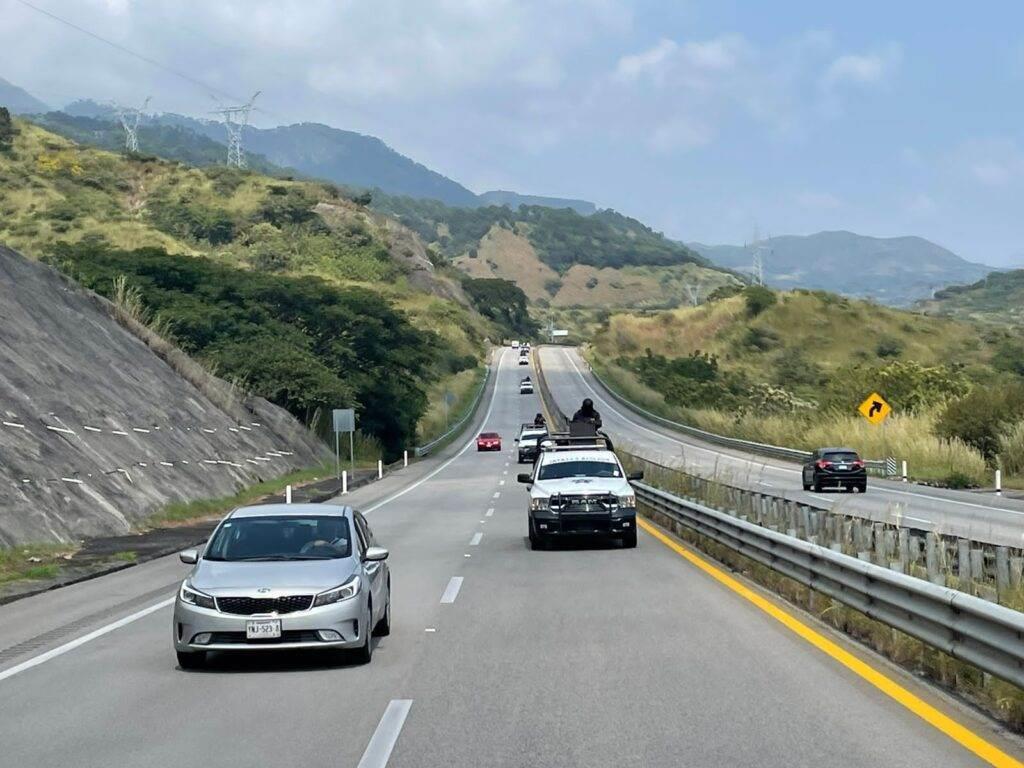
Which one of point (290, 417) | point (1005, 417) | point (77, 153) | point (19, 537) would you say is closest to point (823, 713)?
point (19, 537)

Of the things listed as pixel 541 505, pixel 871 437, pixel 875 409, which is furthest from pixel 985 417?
pixel 541 505

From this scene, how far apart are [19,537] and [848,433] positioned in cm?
4508

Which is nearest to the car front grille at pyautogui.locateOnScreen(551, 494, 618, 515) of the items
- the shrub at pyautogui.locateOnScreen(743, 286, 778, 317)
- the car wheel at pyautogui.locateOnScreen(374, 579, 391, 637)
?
the car wheel at pyautogui.locateOnScreen(374, 579, 391, 637)

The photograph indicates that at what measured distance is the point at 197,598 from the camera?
34.5 feet

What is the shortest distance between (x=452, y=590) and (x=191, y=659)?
5.70 metres

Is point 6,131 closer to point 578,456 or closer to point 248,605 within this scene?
point 578,456

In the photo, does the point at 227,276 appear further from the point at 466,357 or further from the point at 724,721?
the point at 466,357

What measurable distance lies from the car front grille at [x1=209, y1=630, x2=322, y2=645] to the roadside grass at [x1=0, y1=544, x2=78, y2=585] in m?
8.40

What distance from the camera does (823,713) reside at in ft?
27.8

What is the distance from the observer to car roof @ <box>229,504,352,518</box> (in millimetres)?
11953

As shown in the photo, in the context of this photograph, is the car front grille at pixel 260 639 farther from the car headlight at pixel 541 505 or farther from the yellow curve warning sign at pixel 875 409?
the yellow curve warning sign at pixel 875 409

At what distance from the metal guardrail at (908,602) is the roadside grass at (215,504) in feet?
50.2

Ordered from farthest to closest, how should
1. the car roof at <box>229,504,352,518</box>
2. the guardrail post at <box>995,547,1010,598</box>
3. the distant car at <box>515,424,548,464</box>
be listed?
the distant car at <box>515,424,548,464</box> < the car roof at <box>229,504,352,518</box> < the guardrail post at <box>995,547,1010,598</box>

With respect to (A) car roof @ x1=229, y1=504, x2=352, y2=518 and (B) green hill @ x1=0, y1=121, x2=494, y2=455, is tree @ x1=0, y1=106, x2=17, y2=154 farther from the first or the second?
(A) car roof @ x1=229, y1=504, x2=352, y2=518
